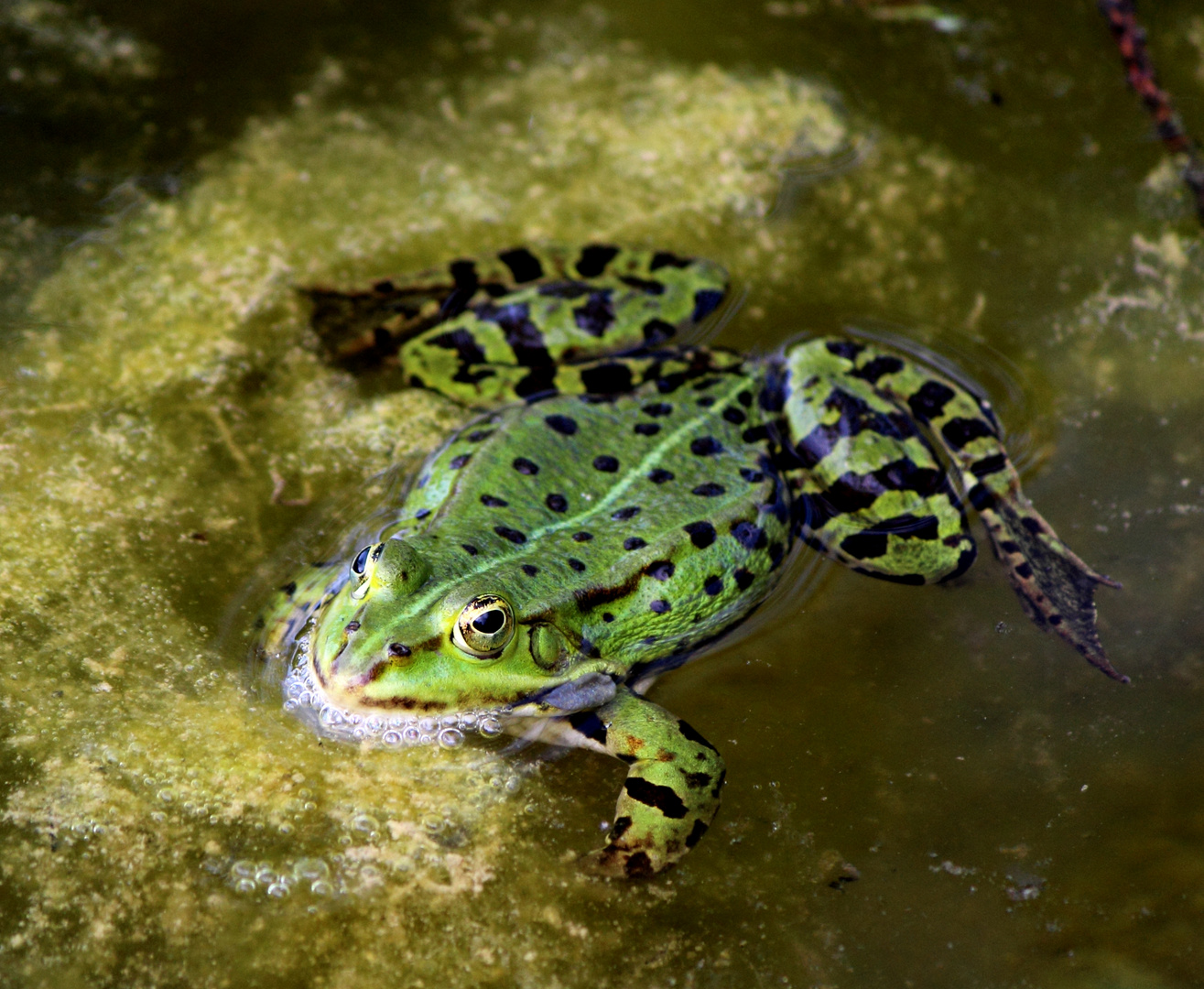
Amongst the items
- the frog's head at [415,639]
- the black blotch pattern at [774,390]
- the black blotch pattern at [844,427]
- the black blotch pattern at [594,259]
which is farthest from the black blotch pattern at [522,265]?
the frog's head at [415,639]

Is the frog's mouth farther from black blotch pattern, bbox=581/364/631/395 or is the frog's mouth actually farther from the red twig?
the red twig

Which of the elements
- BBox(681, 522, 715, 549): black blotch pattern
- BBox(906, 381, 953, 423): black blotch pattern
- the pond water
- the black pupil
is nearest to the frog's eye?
the black pupil

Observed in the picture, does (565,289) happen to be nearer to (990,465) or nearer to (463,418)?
(463,418)

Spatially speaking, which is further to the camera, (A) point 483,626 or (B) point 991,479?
(B) point 991,479

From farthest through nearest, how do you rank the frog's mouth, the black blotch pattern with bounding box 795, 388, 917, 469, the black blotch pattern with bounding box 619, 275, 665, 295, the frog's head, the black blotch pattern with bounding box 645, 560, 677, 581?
1. the black blotch pattern with bounding box 619, 275, 665, 295
2. the black blotch pattern with bounding box 795, 388, 917, 469
3. the black blotch pattern with bounding box 645, 560, 677, 581
4. the frog's mouth
5. the frog's head

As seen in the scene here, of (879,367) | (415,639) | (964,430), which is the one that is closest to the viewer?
(415,639)

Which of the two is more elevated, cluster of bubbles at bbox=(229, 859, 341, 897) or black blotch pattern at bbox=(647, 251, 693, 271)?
black blotch pattern at bbox=(647, 251, 693, 271)

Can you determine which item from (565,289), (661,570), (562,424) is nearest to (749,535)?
(661,570)
